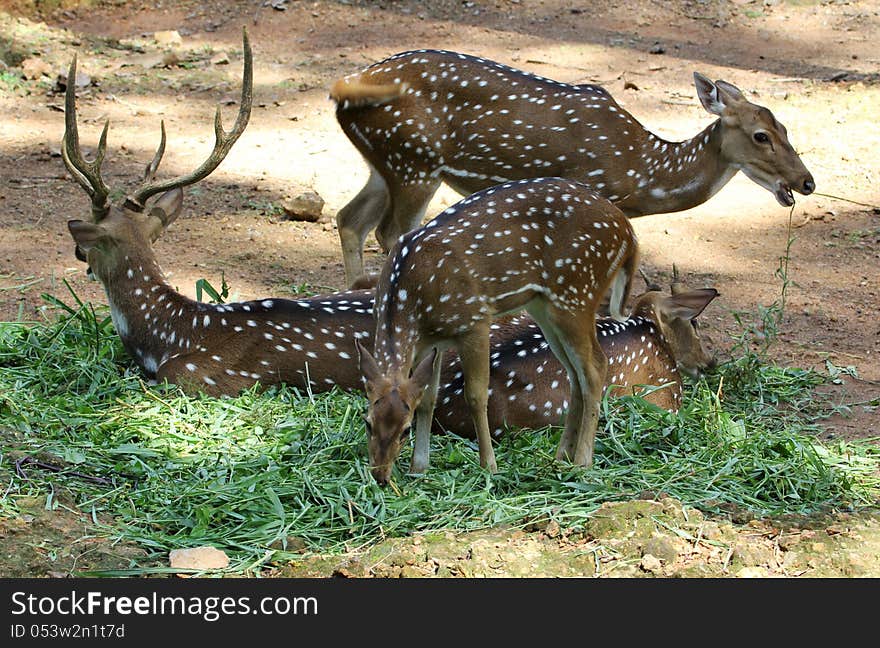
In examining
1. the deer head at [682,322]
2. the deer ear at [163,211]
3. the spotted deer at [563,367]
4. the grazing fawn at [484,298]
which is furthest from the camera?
the deer ear at [163,211]

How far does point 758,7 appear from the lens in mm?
13969

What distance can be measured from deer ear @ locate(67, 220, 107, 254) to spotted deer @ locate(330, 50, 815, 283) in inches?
66.7

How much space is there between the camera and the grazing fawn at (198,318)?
6277 mm

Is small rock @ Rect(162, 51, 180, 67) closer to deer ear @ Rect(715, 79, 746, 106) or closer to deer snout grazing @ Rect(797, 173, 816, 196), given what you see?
deer ear @ Rect(715, 79, 746, 106)

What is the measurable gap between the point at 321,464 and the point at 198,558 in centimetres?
93

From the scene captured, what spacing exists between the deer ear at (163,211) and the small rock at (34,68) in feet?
17.4

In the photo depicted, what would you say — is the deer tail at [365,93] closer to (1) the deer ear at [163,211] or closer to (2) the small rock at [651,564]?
(1) the deer ear at [163,211]

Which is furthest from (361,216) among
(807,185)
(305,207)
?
(807,185)

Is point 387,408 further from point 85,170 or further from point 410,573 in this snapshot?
point 85,170

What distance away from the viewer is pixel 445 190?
9.67m

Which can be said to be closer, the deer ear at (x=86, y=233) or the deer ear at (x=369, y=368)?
the deer ear at (x=369, y=368)

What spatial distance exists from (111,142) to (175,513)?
5.98 metres

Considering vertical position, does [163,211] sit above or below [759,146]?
below

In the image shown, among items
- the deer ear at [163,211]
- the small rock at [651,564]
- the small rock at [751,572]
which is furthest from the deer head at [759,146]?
the small rock at [651,564]
